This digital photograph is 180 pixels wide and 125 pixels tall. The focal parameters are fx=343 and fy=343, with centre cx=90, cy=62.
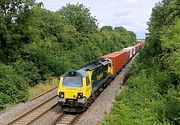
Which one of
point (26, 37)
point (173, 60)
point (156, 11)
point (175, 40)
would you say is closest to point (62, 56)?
point (26, 37)

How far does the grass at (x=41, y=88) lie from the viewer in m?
28.6

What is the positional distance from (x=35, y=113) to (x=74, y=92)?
286 centimetres

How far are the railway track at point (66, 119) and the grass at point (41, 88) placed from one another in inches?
266

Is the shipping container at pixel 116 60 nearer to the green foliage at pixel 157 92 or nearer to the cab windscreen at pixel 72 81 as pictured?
the green foliage at pixel 157 92

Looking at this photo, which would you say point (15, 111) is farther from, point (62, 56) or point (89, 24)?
point (89, 24)

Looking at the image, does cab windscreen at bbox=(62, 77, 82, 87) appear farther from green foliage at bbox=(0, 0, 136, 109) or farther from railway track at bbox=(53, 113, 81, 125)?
green foliage at bbox=(0, 0, 136, 109)

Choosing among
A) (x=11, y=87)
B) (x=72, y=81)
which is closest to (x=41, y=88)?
(x=11, y=87)

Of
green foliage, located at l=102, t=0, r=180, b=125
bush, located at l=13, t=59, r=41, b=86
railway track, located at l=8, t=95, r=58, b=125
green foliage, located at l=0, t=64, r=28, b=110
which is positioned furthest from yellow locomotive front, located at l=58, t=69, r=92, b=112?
bush, located at l=13, t=59, r=41, b=86

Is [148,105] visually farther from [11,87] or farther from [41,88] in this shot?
[41,88]

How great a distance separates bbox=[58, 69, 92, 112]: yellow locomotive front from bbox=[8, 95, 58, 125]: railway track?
1.58 meters

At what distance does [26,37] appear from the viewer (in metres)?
31.9

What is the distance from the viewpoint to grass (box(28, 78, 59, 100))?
28600mm

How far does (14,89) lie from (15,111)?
345 cm

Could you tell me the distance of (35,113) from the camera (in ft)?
72.2
